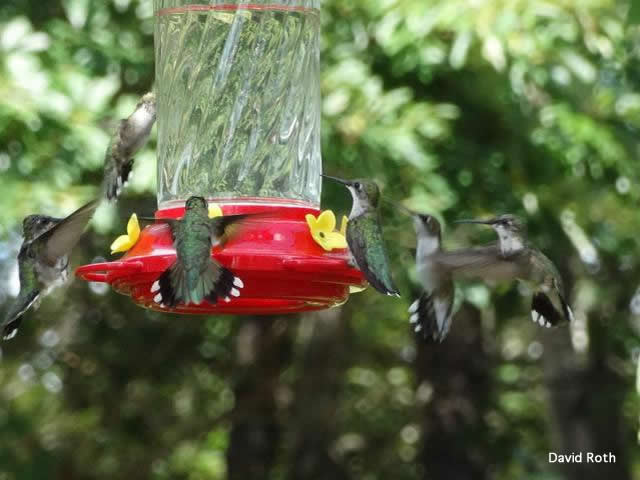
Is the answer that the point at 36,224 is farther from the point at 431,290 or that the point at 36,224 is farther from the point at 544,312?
the point at 544,312

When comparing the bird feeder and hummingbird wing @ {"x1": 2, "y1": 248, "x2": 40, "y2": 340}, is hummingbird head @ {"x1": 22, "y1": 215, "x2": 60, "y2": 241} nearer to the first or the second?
hummingbird wing @ {"x1": 2, "y1": 248, "x2": 40, "y2": 340}

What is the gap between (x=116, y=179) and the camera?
4.52 m

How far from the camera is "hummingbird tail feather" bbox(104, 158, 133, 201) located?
4395 mm

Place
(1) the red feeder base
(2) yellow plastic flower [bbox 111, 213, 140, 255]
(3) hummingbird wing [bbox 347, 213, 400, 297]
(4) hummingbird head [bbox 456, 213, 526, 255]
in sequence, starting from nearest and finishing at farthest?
(1) the red feeder base < (3) hummingbird wing [bbox 347, 213, 400, 297] < (2) yellow plastic flower [bbox 111, 213, 140, 255] < (4) hummingbird head [bbox 456, 213, 526, 255]

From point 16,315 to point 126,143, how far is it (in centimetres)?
71

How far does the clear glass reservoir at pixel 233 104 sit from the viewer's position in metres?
4.69

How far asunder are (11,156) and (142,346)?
3188 millimetres

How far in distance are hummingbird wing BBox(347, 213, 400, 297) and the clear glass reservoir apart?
43 cm

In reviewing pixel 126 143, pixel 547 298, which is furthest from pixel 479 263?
A: pixel 126 143

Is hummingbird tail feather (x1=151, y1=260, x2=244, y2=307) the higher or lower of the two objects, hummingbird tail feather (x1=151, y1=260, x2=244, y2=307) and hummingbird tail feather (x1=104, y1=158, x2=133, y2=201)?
the higher

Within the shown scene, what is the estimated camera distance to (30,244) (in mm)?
4500
